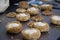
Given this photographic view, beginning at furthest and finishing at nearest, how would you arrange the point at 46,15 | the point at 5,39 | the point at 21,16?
1. the point at 46,15
2. the point at 21,16
3. the point at 5,39

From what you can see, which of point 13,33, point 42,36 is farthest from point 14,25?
point 42,36

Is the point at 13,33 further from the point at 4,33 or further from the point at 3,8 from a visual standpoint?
the point at 3,8

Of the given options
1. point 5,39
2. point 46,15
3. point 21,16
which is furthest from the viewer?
point 46,15

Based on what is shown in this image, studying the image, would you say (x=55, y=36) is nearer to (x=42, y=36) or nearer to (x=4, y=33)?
(x=42, y=36)

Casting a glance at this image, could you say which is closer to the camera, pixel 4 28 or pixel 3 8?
pixel 4 28

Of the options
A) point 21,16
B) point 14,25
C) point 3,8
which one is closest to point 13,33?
→ point 14,25

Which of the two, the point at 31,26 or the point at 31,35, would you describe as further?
the point at 31,26

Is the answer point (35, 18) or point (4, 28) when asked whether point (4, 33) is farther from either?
point (35, 18)

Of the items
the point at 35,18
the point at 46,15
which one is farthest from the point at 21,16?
the point at 46,15

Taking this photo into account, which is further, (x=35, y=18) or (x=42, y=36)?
(x=35, y=18)
